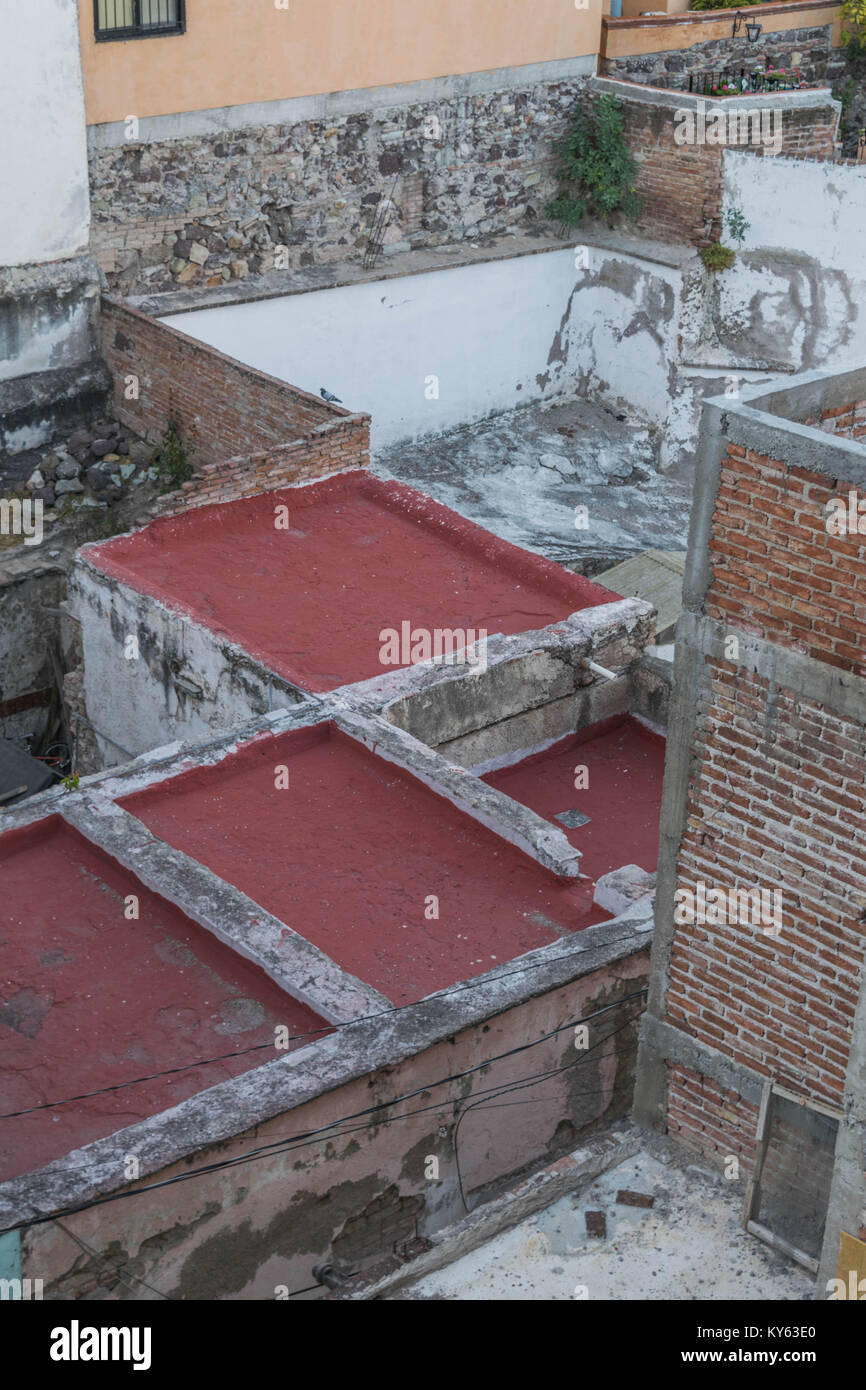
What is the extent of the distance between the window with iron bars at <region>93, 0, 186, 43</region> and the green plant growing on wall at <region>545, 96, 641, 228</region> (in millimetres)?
6648

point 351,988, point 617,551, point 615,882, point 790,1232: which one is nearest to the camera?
point 790,1232

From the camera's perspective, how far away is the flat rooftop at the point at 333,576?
45.4 ft

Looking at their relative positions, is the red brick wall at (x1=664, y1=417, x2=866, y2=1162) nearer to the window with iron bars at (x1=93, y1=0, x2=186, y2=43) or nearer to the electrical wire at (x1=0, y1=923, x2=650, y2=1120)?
the electrical wire at (x1=0, y1=923, x2=650, y2=1120)

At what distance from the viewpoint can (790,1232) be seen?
7.72 meters

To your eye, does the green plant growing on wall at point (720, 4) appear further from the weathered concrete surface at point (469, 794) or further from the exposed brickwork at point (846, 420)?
the exposed brickwork at point (846, 420)

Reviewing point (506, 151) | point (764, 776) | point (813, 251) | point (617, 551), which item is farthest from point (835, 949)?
point (506, 151)

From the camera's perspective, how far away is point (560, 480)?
72.3 feet

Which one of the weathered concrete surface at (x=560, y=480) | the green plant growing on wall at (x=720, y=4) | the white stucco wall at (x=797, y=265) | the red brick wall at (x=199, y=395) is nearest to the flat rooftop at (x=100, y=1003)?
the red brick wall at (x=199, y=395)

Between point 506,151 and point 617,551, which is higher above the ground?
point 506,151

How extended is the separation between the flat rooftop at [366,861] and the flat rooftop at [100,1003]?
2.00 feet

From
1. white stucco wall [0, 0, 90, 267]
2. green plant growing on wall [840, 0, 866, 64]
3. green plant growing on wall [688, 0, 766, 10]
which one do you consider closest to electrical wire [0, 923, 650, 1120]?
white stucco wall [0, 0, 90, 267]

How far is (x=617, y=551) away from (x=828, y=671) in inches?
523

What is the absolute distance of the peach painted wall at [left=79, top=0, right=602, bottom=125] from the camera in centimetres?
1881

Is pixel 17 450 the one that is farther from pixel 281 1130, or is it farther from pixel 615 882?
pixel 281 1130
